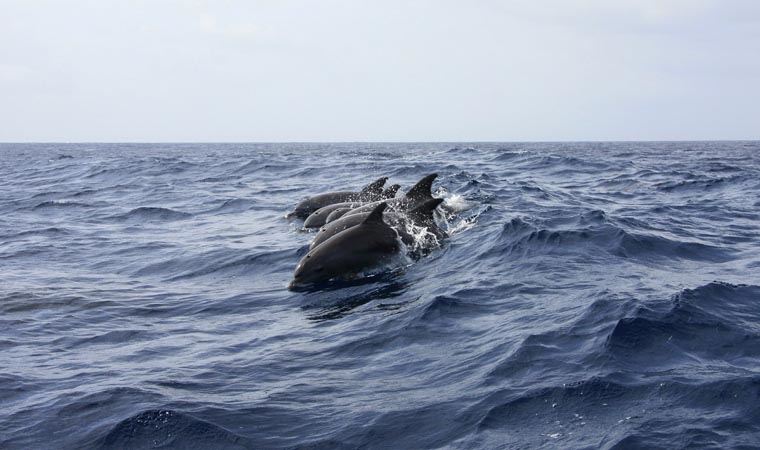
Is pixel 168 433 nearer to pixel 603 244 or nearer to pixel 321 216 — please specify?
pixel 603 244

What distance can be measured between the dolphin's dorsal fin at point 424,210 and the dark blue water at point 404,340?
871 mm

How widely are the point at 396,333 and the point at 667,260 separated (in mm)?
6974

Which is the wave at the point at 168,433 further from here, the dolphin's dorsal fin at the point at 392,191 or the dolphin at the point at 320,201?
the dolphin at the point at 320,201

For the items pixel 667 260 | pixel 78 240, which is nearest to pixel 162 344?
pixel 667 260

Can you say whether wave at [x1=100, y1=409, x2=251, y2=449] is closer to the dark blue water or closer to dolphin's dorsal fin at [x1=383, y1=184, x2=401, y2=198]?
the dark blue water

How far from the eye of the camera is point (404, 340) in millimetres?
9812

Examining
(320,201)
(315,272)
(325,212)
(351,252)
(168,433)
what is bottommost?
(168,433)

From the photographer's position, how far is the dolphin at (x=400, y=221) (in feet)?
50.5

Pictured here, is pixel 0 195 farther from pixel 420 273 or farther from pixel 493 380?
pixel 493 380

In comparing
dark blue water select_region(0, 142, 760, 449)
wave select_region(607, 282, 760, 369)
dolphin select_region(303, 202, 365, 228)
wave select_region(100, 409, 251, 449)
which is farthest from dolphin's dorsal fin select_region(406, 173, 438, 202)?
wave select_region(100, 409, 251, 449)

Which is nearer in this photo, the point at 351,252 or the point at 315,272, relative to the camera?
the point at 315,272

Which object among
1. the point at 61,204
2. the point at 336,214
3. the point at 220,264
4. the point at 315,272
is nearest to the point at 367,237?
the point at 315,272

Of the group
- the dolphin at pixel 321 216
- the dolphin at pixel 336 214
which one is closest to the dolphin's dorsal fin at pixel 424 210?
the dolphin at pixel 336 214

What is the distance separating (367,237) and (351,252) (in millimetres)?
547
